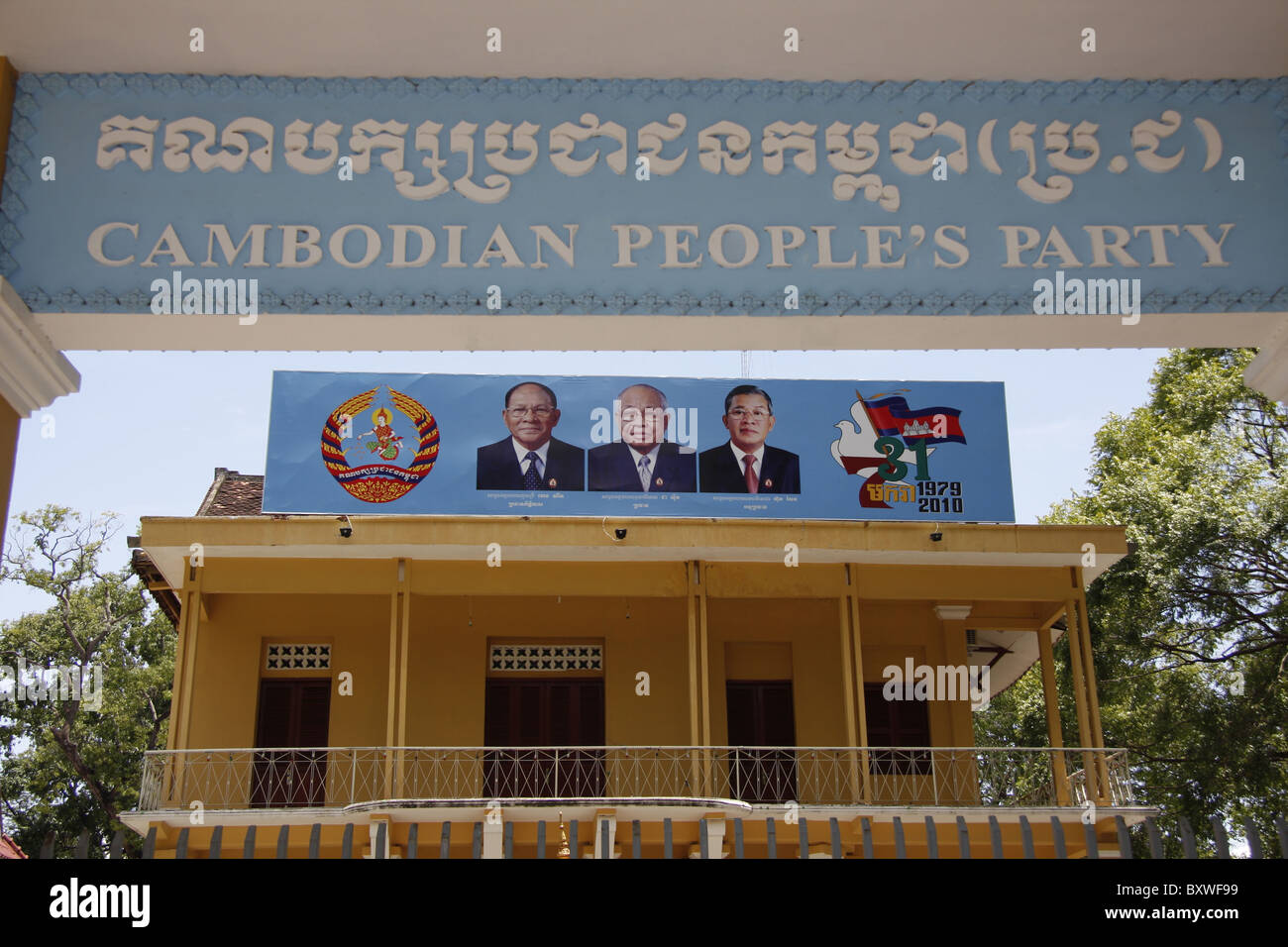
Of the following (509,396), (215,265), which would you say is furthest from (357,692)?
(215,265)

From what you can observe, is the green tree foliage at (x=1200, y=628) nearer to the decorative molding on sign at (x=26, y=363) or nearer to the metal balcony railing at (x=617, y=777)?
the metal balcony railing at (x=617, y=777)

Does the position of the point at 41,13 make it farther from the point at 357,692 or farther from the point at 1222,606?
the point at 1222,606

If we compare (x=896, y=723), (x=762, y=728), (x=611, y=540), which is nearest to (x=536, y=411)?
(x=611, y=540)

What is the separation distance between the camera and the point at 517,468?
17109mm

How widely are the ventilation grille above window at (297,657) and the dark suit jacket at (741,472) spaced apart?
582cm

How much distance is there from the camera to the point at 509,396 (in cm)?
1706

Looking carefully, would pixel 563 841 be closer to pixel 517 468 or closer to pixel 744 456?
pixel 517 468

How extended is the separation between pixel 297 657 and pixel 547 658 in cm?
338

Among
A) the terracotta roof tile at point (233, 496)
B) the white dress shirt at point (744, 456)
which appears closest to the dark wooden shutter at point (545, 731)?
the white dress shirt at point (744, 456)

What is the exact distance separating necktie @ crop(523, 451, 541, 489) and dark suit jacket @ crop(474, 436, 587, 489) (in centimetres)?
5

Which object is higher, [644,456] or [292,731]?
[644,456]

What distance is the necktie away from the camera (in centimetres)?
1703

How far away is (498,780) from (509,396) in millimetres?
5034

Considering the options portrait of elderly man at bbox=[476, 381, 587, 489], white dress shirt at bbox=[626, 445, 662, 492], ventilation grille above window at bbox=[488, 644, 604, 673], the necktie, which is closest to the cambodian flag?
white dress shirt at bbox=[626, 445, 662, 492]
